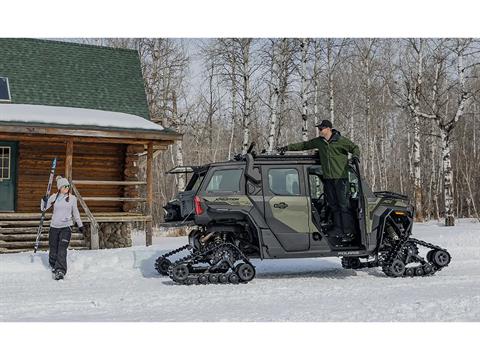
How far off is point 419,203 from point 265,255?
14.9m

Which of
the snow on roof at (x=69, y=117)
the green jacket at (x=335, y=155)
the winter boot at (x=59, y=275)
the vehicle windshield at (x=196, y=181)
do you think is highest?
the snow on roof at (x=69, y=117)

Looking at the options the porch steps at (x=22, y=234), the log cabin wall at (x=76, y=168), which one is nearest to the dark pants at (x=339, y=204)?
the porch steps at (x=22, y=234)

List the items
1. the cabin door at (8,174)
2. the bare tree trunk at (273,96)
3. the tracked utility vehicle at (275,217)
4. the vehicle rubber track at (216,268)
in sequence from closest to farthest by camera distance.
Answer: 1. the vehicle rubber track at (216,268)
2. the tracked utility vehicle at (275,217)
3. the cabin door at (8,174)
4. the bare tree trunk at (273,96)

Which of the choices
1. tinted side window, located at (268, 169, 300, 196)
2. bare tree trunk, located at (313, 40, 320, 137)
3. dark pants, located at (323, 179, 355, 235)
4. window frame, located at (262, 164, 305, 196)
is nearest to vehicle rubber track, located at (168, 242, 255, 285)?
window frame, located at (262, 164, 305, 196)

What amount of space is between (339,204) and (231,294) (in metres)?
2.40

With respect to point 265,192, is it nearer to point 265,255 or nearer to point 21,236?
point 265,255

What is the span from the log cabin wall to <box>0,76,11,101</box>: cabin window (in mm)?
1364

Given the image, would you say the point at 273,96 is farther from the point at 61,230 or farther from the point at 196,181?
the point at 61,230

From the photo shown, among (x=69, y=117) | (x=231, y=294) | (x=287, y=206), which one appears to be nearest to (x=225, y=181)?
(x=287, y=206)

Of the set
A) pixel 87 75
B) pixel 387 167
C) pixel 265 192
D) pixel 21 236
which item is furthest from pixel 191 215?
pixel 387 167

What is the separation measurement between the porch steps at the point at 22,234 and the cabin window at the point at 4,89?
3453 mm

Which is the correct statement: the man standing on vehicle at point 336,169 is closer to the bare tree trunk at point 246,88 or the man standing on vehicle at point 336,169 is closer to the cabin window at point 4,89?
the cabin window at point 4,89

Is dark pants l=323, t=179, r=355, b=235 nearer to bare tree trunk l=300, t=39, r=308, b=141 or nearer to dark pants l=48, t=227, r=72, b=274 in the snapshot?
dark pants l=48, t=227, r=72, b=274

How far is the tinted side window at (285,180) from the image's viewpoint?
9.40 meters
